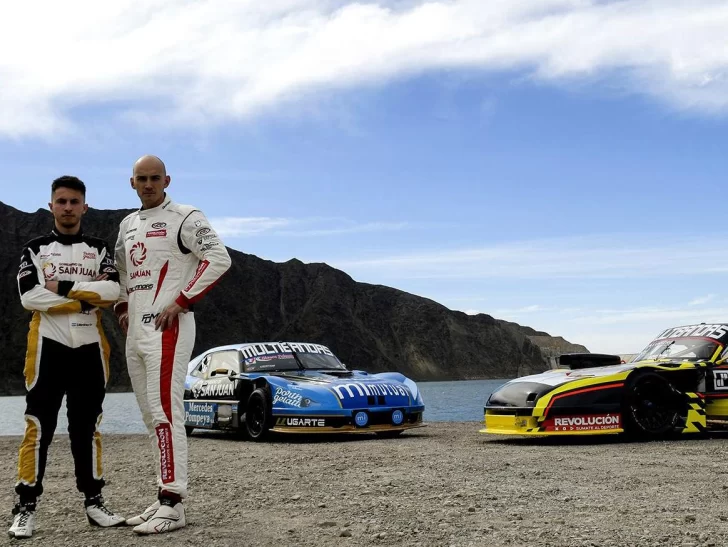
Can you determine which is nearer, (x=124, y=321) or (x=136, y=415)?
(x=124, y=321)

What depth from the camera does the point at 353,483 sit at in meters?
6.38

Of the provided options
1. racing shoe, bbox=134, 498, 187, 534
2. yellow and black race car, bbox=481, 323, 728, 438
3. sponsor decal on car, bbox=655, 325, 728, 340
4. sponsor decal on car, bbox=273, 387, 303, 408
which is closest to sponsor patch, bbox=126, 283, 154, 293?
racing shoe, bbox=134, 498, 187, 534

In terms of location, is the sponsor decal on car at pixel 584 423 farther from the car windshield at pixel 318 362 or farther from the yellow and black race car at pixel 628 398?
the car windshield at pixel 318 362

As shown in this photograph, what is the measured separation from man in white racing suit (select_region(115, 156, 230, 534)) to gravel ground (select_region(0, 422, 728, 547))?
0.35 meters

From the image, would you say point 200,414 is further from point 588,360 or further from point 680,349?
point 680,349

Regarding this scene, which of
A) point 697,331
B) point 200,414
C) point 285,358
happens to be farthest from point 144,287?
point 697,331

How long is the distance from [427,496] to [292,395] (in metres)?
5.35

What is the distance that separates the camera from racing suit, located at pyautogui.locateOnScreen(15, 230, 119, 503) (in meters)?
4.92

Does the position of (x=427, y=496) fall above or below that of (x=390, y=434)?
above

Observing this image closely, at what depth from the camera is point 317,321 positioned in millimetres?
142625

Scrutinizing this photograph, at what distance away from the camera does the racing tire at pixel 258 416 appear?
1098cm

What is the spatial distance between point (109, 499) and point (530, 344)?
175m

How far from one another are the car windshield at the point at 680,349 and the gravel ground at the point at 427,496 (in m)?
1.11

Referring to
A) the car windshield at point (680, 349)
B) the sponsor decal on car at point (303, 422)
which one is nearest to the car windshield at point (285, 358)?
the sponsor decal on car at point (303, 422)
